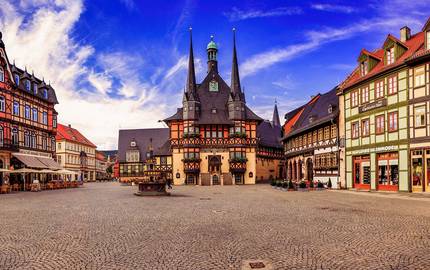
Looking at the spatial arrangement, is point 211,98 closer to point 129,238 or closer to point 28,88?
point 28,88

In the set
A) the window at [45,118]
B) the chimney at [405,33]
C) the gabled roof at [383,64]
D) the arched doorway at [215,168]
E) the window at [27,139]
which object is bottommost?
the arched doorway at [215,168]

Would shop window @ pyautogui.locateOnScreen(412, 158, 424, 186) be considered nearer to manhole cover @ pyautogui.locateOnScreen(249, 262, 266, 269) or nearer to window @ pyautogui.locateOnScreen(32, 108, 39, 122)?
manhole cover @ pyautogui.locateOnScreen(249, 262, 266, 269)

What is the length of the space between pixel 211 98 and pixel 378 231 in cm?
4912

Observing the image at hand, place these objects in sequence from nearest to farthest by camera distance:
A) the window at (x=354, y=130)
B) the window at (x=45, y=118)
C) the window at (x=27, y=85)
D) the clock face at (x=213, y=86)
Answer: the window at (x=354, y=130), the window at (x=27, y=85), the window at (x=45, y=118), the clock face at (x=213, y=86)

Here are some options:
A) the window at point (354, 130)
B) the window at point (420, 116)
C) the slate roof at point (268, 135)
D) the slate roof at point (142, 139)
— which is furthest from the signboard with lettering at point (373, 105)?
the slate roof at point (142, 139)

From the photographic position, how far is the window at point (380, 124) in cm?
2911

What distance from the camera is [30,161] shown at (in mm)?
43219

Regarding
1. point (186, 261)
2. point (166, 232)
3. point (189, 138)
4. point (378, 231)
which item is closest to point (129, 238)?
point (166, 232)

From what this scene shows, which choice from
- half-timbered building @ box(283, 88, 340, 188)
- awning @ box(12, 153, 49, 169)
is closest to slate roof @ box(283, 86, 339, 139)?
half-timbered building @ box(283, 88, 340, 188)

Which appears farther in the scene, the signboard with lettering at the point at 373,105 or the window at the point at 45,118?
the window at the point at 45,118

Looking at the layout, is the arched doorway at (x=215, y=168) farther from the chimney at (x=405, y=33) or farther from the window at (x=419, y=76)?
the window at (x=419, y=76)

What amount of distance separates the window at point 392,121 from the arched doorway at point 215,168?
30.3 metres

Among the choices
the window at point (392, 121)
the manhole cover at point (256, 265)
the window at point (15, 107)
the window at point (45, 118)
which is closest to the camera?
the manhole cover at point (256, 265)

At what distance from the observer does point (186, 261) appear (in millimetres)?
7762
